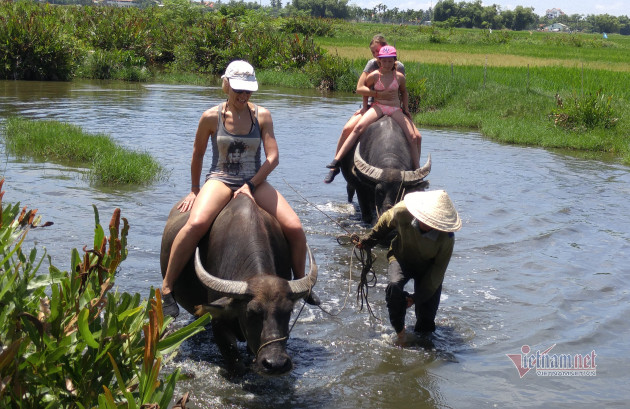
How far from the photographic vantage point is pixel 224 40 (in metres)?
31.2

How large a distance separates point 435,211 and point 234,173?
4.87ft

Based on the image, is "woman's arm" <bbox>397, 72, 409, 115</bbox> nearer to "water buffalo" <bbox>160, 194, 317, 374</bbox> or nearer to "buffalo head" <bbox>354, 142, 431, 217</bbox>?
"buffalo head" <bbox>354, 142, 431, 217</bbox>

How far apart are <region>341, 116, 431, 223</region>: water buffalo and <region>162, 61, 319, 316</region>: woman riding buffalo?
2.68 metres

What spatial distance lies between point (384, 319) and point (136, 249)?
2.86 metres

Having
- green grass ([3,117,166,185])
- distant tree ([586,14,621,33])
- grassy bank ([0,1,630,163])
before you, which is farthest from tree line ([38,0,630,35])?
green grass ([3,117,166,185])

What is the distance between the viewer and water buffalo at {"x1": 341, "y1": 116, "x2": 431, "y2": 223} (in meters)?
8.30

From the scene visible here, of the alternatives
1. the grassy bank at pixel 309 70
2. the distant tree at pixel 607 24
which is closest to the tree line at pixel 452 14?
the distant tree at pixel 607 24

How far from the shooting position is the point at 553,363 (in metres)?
5.96

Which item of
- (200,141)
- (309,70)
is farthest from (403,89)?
(309,70)

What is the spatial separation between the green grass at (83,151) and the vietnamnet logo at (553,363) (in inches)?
257

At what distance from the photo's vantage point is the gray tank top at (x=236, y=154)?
546 centimetres

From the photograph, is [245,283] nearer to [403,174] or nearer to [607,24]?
[403,174]

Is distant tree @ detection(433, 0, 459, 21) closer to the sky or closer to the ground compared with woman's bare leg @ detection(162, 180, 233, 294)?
closer to the sky

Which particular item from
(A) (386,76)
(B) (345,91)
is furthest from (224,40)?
(A) (386,76)
